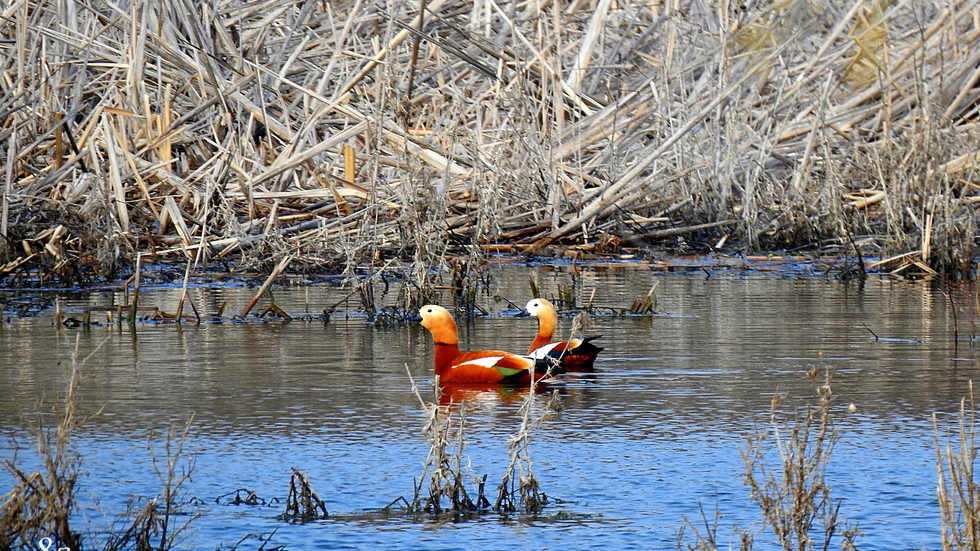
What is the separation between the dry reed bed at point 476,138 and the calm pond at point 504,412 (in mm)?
1781

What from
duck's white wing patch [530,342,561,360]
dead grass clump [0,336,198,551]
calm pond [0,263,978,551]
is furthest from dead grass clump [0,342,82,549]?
duck's white wing patch [530,342,561,360]

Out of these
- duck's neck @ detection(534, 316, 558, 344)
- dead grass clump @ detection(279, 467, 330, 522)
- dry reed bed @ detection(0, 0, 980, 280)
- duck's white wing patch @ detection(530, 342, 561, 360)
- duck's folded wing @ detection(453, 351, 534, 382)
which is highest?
dry reed bed @ detection(0, 0, 980, 280)

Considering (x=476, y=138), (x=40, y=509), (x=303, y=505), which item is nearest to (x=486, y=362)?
(x=303, y=505)

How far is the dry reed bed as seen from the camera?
46.1 feet

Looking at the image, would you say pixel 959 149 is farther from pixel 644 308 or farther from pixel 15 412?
pixel 15 412

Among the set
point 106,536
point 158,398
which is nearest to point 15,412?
point 158,398

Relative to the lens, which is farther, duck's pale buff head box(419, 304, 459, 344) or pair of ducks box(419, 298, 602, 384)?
duck's pale buff head box(419, 304, 459, 344)

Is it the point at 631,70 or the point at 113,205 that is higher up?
the point at 631,70

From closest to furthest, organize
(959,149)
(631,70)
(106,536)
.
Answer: (106,536), (959,149), (631,70)

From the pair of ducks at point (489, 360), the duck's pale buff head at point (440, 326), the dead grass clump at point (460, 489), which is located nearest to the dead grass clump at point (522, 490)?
the dead grass clump at point (460, 489)

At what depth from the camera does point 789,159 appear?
55.2 feet

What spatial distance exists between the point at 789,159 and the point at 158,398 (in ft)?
33.8

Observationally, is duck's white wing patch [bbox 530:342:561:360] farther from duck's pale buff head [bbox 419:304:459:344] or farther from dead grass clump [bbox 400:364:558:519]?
dead grass clump [bbox 400:364:558:519]

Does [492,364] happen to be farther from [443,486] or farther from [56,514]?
[56,514]
